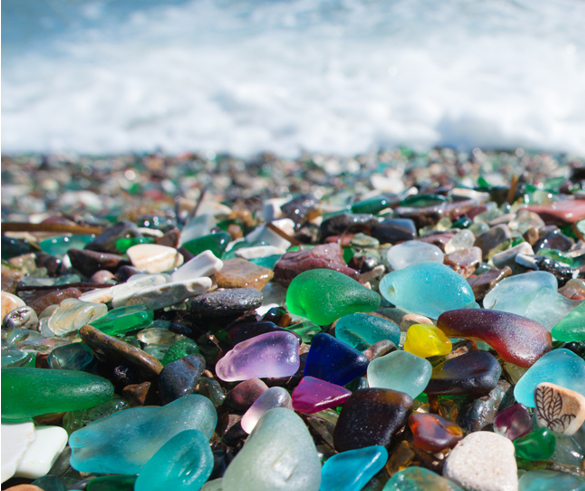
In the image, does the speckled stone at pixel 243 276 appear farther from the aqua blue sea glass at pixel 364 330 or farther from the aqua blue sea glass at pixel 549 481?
the aqua blue sea glass at pixel 549 481

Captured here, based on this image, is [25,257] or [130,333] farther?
[25,257]

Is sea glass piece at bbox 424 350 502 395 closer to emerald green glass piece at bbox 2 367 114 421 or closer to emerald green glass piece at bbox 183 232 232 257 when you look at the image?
emerald green glass piece at bbox 2 367 114 421

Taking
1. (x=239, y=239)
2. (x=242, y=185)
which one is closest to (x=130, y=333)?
(x=239, y=239)

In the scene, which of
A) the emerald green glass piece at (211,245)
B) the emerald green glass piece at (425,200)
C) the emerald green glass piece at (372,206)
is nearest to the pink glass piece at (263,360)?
the emerald green glass piece at (211,245)

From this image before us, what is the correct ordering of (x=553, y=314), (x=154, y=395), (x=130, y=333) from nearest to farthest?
(x=154, y=395) → (x=553, y=314) → (x=130, y=333)

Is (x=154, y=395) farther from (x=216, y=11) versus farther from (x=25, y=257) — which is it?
(x=216, y=11)

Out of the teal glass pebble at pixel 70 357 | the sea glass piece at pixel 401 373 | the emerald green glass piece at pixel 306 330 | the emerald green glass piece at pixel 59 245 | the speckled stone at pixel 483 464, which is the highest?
the sea glass piece at pixel 401 373

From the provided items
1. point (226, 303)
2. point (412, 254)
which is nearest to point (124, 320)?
point (226, 303)
